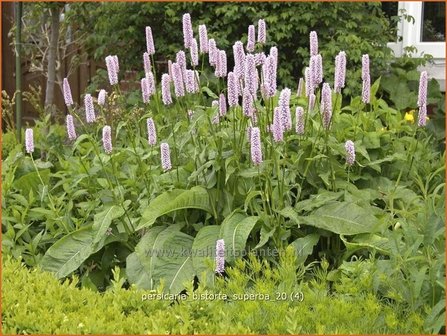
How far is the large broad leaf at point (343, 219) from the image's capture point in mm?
3736

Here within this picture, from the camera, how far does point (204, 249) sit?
12.2 ft

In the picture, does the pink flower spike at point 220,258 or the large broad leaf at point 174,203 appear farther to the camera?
the large broad leaf at point 174,203

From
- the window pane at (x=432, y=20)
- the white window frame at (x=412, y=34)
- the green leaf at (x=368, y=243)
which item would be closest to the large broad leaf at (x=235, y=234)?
the green leaf at (x=368, y=243)

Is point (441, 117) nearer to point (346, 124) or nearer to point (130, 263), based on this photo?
point (346, 124)

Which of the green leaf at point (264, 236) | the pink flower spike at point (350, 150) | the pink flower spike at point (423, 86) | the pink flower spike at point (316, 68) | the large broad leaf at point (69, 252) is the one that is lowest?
the large broad leaf at point (69, 252)

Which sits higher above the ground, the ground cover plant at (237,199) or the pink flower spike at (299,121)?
the pink flower spike at (299,121)

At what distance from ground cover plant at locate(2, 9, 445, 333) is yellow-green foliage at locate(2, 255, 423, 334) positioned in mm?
41

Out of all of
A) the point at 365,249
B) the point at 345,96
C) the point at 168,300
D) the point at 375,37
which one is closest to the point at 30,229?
the point at 168,300

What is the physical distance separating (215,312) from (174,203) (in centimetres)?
100

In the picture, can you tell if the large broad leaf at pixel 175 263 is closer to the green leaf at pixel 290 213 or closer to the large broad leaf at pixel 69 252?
the large broad leaf at pixel 69 252

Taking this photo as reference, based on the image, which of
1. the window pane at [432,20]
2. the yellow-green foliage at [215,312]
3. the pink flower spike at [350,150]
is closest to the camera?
the yellow-green foliage at [215,312]

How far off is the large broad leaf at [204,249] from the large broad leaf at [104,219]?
45cm

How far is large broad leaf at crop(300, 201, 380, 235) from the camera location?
147 inches

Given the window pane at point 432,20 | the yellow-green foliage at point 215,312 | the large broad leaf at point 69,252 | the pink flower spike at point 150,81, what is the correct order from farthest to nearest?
the window pane at point 432,20 < the pink flower spike at point 150,81 < the large broad leaf at point 69,252 < the yellow-green foliage at point 215,312
